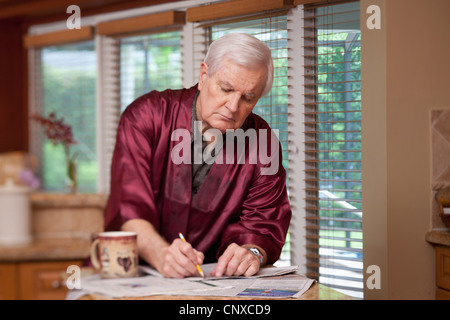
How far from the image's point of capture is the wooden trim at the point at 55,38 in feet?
5.56

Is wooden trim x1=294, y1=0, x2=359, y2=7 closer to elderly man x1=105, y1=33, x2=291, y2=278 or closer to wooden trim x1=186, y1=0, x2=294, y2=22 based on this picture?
wooden trim x1=186, y1=0, x2=294, y2=22

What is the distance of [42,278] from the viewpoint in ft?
5.47

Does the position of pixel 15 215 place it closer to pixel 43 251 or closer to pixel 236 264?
pixel 43 251

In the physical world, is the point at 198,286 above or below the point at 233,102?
below

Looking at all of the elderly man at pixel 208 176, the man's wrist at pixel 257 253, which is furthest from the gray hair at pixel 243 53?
the man's wrist at pixel 257 253

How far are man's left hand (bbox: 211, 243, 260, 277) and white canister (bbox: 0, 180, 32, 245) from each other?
0.78m

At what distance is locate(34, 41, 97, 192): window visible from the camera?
1754 mm

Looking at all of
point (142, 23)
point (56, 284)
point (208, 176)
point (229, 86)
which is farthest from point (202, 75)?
point (56, 284)

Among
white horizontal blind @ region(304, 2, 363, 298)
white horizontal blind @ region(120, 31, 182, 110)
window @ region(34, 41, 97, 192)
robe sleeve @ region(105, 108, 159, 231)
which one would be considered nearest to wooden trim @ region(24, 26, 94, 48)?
window @ region(34, 41, 97, 192)

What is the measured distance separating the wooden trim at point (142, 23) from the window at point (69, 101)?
19 centimetres

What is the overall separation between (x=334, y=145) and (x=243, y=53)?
256 mm

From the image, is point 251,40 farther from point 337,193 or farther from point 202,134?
point 337,193

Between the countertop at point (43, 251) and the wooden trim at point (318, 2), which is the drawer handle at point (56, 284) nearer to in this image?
the countertop at point (43, 251)
